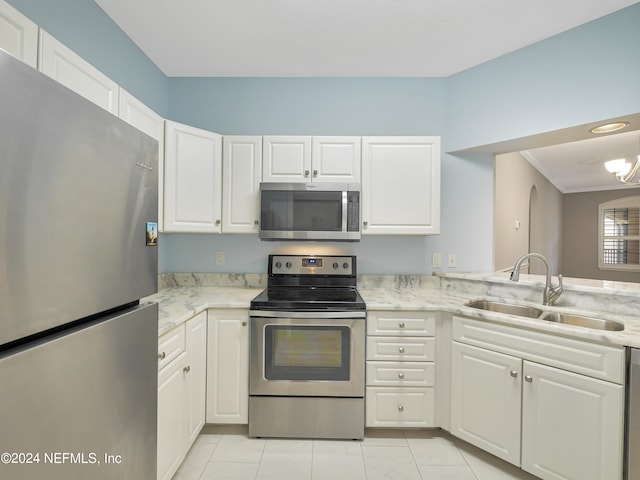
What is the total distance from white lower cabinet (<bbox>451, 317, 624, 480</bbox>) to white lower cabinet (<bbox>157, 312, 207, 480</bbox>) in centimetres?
154

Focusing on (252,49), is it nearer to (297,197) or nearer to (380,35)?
(380,35)

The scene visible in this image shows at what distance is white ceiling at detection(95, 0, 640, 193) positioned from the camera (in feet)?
5.81

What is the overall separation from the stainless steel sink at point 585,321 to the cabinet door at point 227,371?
187 centimetres

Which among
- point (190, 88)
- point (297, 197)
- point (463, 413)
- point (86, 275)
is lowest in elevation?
point (463, 413)

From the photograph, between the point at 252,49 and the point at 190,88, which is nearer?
the point at 252,49

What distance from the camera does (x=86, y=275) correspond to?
65cm

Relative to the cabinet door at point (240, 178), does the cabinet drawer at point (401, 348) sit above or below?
below

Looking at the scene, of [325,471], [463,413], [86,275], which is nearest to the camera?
[86,275]

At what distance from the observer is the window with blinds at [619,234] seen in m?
6.04

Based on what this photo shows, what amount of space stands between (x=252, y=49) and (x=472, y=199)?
79.6 inches

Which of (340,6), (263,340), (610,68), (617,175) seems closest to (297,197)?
(263,340)

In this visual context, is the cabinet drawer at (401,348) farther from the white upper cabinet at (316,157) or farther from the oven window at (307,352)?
the white upper cabinet at (316,157)

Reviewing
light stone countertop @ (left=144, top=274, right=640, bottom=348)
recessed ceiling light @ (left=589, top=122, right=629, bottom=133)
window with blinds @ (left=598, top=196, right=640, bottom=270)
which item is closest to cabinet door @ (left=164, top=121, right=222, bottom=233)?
light stone countertop @ (left=144, top=274, right=640, bottom=348)

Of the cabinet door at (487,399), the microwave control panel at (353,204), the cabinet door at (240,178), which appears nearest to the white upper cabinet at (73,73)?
the cabinet door at (240,178)
